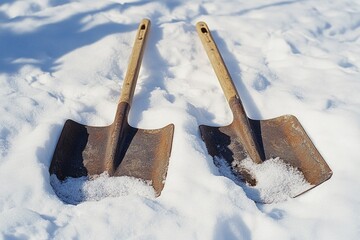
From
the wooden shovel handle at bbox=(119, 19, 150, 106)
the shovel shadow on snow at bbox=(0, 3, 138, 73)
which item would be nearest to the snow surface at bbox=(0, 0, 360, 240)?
the shovel shadow on snow at bbox=(0, 3, 138, 73)

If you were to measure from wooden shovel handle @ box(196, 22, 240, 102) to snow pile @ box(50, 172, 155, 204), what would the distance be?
0.89 metres

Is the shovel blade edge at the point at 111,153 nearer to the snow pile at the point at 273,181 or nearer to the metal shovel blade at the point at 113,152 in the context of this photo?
the metal shovel blade at the point at 113,152

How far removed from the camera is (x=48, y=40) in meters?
3.21

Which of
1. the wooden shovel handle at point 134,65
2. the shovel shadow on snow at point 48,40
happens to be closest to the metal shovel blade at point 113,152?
the wooden shovel handle at point 134,65

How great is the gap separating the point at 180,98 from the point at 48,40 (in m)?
1.22

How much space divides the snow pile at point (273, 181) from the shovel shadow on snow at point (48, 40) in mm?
1629

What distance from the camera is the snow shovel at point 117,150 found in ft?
7.27

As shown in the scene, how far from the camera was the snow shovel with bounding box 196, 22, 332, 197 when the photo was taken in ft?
7.36

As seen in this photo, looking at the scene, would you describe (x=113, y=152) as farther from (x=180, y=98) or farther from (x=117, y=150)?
(x=180, y=98)

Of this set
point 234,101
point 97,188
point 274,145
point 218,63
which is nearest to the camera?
point 97,188

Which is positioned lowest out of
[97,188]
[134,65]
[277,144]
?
[277,144]

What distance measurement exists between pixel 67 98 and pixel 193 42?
118 cm

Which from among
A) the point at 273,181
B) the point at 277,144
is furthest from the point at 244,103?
the point at 273,181

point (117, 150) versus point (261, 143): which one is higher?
point (117, 150)
